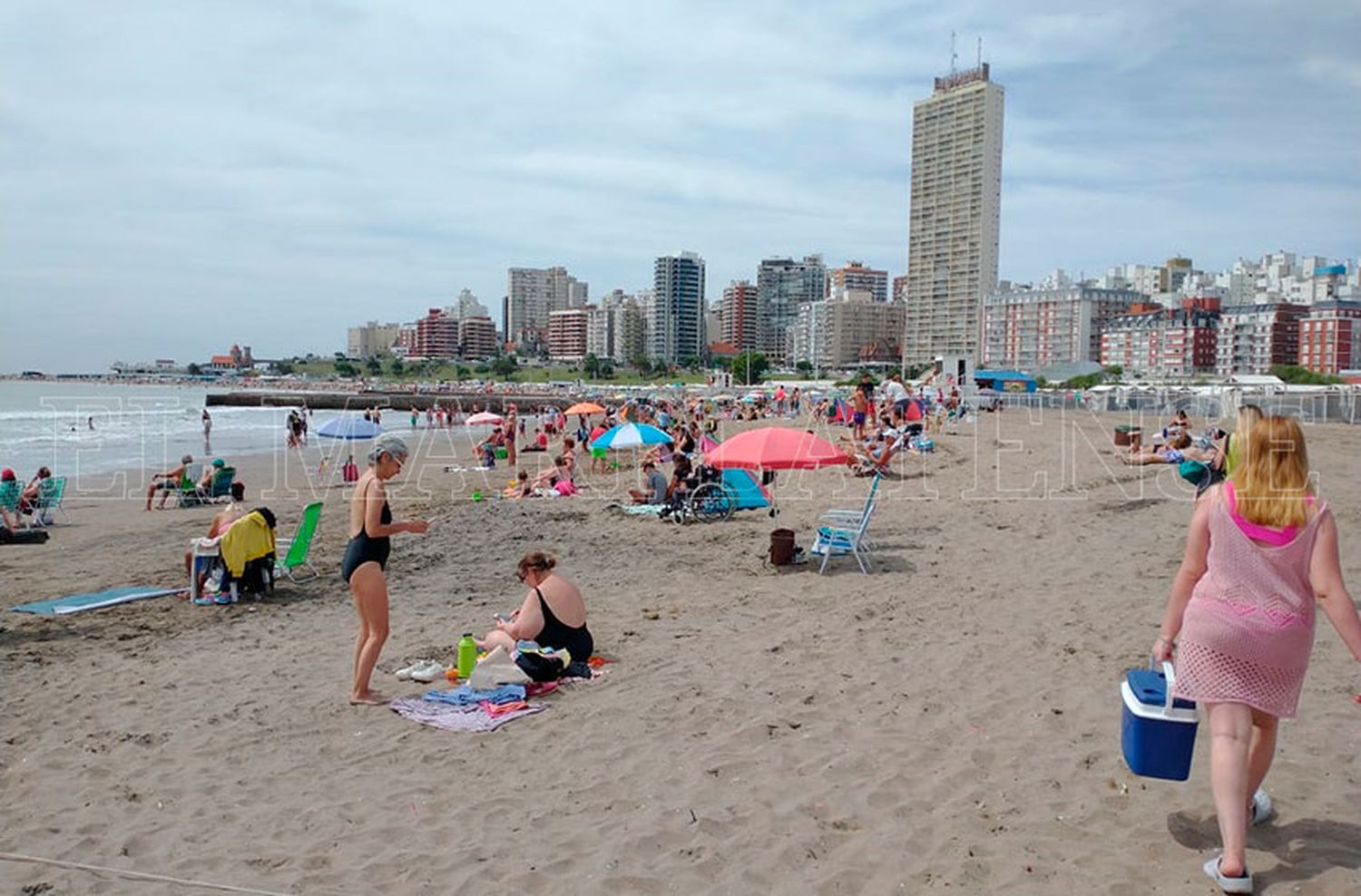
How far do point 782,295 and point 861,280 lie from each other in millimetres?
14907

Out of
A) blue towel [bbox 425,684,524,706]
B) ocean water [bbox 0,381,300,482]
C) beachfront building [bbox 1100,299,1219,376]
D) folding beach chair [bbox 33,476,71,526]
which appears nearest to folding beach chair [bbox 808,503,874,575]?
blue towel [bbox 425,684,524,706]

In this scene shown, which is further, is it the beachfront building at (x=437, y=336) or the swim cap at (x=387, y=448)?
the beachfront building at (x=437, y=336)

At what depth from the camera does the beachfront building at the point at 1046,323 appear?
4648 inches

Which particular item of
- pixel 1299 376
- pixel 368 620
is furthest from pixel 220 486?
pixel 1299 376

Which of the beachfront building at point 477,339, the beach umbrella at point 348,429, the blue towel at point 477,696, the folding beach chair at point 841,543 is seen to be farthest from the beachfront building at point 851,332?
the blue towel at point 477,696

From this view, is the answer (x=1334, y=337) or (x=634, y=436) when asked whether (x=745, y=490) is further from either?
(x=1334, y=337)

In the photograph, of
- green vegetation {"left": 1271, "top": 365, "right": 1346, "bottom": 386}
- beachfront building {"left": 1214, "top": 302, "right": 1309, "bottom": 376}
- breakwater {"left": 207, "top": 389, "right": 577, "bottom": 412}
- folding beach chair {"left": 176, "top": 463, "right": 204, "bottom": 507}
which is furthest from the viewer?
beachfront building {"left": 1214, "top": 302, "right": 1309, "bottom": 376}

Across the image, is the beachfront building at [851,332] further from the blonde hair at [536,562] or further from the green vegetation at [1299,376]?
the blonde hair at [536,562]

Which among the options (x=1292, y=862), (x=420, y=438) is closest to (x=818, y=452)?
(x=1292, y=862)

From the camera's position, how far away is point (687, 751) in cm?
443

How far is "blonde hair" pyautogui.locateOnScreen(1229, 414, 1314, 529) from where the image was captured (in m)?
2.83

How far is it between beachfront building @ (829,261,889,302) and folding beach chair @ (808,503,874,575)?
538ft

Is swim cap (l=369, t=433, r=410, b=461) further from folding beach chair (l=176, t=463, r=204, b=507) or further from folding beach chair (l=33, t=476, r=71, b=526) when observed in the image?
folding beach chair (l=176, t=463, r=204, b=507)

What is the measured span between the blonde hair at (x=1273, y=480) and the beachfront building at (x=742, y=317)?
172 m
